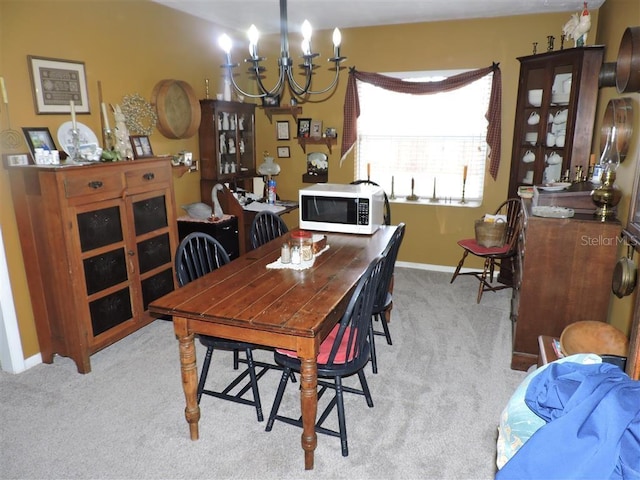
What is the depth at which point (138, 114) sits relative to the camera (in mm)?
3623

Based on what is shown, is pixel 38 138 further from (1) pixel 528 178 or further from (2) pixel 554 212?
(1) pixel 528 178

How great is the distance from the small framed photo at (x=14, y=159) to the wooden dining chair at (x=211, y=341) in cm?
117

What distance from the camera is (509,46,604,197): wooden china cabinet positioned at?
3572 mm

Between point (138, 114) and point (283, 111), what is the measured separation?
6.27ft

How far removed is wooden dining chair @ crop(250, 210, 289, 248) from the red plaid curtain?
6.15 ft

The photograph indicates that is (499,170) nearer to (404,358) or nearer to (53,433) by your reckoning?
(404,358)

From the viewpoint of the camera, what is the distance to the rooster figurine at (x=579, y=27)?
3.58 m

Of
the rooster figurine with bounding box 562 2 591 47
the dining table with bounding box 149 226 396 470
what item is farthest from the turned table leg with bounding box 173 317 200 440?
the rooster figurine with bounding box 562 2 591 47

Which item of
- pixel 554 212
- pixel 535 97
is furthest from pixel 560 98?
pixel 554 212

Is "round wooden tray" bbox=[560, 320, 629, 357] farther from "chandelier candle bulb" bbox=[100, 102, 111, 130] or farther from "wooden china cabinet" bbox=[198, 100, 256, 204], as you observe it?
"wooden china cabinet" bbox=[198, 100, 256, 204]

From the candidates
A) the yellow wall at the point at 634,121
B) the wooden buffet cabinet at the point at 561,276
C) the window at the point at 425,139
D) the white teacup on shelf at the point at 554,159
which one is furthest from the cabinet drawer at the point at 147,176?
the white teacup on shelf at the point at 554,159

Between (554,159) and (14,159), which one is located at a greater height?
(14,159)

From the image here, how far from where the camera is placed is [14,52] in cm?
271

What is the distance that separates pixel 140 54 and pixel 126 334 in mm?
2229
